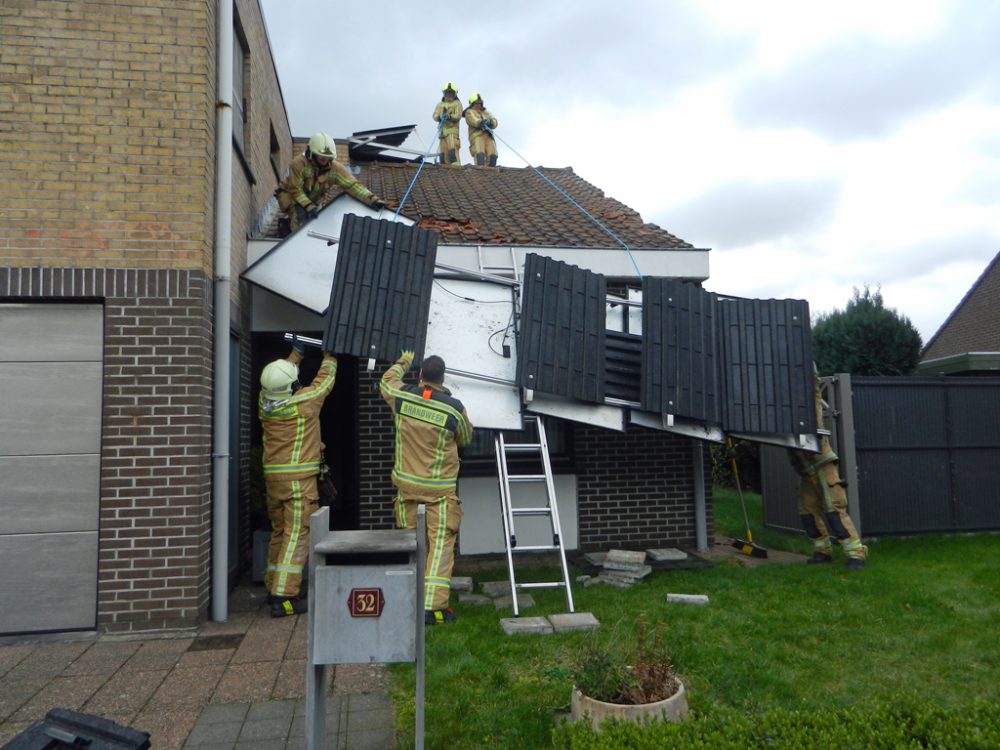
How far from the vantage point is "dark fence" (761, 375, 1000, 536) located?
357 inches

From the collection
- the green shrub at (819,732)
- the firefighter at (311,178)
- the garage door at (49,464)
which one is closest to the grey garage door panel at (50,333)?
the garage door at (49,464)

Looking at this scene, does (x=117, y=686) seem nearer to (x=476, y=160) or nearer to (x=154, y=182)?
(x=154, y=182)

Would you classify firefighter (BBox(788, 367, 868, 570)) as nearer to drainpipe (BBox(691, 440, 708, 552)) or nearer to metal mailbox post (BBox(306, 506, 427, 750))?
drainpipe (BBox(691, 440, 708, 552))

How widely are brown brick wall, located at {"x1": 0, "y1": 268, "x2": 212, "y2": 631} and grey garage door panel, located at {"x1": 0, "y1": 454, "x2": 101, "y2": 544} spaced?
6.2 inches

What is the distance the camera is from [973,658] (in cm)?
495

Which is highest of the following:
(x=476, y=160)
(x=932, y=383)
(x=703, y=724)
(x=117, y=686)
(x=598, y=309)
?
(x=476, y=160)

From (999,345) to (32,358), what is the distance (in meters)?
24.3

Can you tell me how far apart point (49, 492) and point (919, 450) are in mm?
9533

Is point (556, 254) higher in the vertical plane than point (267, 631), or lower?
higher

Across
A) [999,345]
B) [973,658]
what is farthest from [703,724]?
[999,345]

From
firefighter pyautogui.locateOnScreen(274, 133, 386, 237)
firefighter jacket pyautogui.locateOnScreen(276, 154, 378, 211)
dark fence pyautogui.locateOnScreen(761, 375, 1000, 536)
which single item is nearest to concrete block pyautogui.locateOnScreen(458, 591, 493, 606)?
firefighter pyautogui.locateOnScreen(274, 133, 386, 237)

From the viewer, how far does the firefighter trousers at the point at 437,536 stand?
580cm

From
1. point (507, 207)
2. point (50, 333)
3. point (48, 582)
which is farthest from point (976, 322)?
point (48, 582)

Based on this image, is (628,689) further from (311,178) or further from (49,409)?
(311,178)
